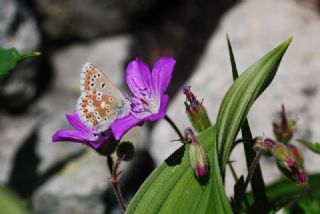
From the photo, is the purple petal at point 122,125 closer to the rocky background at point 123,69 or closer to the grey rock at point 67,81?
the rocky background at point 123,69

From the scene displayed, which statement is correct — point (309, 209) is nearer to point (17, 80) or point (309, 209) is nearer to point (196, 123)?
point (196, 123)

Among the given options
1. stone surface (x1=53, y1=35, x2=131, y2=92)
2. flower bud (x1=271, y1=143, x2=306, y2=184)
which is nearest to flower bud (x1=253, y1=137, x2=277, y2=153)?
flower bud (x1=271, y1=143, x2=306, y2=184)

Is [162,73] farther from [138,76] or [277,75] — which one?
[277,75]

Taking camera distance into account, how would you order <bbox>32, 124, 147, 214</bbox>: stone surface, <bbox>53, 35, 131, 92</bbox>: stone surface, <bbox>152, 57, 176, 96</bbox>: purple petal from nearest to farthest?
<bbox>152, 57, 176, 96</bbox>: purple petal
<bbox>32, 124, 147, 214</bbox>: stone surface
<bbox>53, 35, 131, 92</bbox>: stone surface

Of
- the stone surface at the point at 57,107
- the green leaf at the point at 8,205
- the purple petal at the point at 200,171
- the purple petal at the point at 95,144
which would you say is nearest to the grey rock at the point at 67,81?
the stone surface at the point at 57,107

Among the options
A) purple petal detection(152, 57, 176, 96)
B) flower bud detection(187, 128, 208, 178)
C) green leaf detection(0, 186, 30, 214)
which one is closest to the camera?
green leaf detection(0, 186, 30, 214)

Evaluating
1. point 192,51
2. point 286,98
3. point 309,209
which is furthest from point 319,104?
point 309,209

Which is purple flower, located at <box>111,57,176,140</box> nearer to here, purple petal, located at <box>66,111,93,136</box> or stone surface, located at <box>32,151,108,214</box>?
purple petal, located at <box>66,111,93,136</box>

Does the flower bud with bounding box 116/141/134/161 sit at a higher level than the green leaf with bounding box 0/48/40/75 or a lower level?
lower
